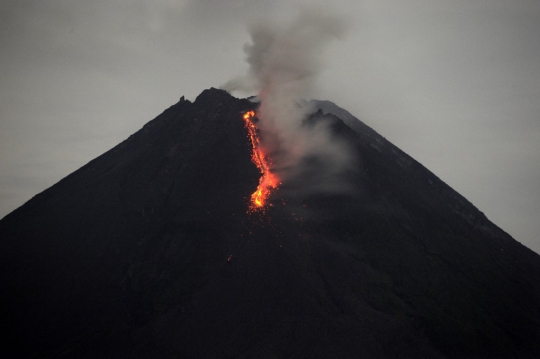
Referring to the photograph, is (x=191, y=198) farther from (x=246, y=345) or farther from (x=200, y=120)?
(x=246, y=345)

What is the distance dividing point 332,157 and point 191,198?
18753mm

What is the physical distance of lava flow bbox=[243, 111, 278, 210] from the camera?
50222 mm

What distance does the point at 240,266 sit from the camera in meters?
43.7

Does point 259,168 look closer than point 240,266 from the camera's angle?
No

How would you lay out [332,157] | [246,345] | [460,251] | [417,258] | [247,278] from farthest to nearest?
1. [332,157]
2. [460,251]
3. [417,258]
4. [247,278]
5. [246,345]

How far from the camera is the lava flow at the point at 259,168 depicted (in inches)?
1977

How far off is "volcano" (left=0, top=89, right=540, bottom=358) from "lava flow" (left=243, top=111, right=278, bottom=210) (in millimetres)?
804

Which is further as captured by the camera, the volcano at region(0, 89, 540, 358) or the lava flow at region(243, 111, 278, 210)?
the lava flow at region(243, 111, 278, 210)

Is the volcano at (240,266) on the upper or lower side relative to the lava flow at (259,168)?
lower

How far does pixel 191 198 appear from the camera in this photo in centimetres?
5119

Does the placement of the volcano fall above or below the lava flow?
below

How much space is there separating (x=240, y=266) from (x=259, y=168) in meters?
14.3

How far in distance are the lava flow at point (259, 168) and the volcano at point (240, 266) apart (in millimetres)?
804

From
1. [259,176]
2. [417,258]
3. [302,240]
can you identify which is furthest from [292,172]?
[417,258]
